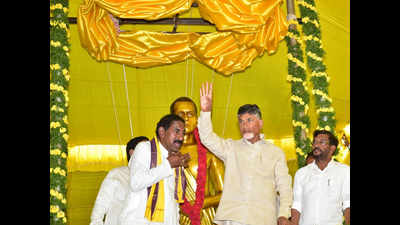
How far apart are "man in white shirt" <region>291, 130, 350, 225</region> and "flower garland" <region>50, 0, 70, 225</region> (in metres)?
2.74

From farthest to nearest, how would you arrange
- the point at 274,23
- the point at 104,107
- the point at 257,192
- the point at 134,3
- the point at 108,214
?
the point at 104,107, the point at 274,23, the point at 134,3, the point at 108,214, the point at 257,192

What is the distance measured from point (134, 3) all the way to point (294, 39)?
242 cm

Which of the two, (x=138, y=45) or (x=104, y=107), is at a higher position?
(x=138, y=45)

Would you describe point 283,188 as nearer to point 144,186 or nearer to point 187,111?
point 144,186

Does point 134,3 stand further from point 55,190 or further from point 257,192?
point 257,192

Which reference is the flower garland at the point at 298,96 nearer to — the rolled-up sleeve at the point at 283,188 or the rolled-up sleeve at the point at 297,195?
the rolled-up sleeve at the point at 297,195

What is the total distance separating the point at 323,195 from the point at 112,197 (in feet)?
7.95

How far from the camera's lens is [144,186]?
17.3 ft

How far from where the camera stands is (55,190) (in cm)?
666

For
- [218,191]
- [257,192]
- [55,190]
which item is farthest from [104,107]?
[257,192]

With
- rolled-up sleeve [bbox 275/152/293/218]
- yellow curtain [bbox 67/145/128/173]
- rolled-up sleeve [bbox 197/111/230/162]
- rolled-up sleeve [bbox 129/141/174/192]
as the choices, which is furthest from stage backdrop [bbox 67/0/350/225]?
rolled-up sleeve [bbox 129/141/174/192]

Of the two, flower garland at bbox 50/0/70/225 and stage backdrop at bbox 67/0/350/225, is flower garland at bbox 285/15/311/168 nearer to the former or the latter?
flower garland at bbox 50/0/70/225

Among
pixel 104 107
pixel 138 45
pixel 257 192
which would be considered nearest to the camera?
pixel 257 192

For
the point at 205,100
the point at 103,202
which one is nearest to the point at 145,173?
the point at 205,100
